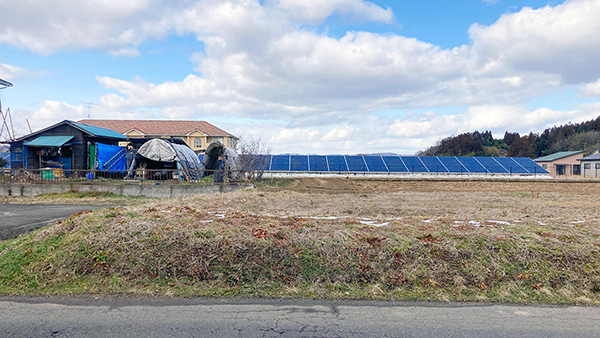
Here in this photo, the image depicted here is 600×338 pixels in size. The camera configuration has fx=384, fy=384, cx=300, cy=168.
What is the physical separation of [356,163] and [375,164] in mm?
Answer: 1997

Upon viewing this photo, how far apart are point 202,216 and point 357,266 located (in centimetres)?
356

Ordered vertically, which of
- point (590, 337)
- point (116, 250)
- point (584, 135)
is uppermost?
point (584, 135)

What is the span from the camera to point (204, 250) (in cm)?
566

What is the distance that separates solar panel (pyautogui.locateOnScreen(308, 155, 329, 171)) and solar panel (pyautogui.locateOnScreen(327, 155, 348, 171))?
56 cm

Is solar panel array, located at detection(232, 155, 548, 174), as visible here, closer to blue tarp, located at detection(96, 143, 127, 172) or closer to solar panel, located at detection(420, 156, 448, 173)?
solar panel, located at detection(420, 156, 448, 173)

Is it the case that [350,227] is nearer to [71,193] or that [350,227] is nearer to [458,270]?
[458,270]

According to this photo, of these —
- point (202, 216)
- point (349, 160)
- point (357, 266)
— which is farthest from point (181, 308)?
point (349, 160)

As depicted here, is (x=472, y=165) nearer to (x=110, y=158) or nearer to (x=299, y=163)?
(x=299, y=163)

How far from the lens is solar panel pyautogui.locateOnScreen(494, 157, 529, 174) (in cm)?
3985

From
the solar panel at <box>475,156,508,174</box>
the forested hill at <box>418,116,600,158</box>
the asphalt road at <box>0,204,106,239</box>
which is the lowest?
the asphalt road at <box>0,204,106,239</box>

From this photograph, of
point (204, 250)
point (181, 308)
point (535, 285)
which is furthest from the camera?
point (204, 250)

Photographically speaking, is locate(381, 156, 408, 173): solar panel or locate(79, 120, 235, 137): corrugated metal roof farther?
locate(79, 120, 235, 137): corrugated metal roof

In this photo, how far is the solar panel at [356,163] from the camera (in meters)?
38.8

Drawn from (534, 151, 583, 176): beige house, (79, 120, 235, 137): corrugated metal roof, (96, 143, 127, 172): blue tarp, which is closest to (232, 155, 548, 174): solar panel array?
(96, 143, 127, 172): blue tarp
